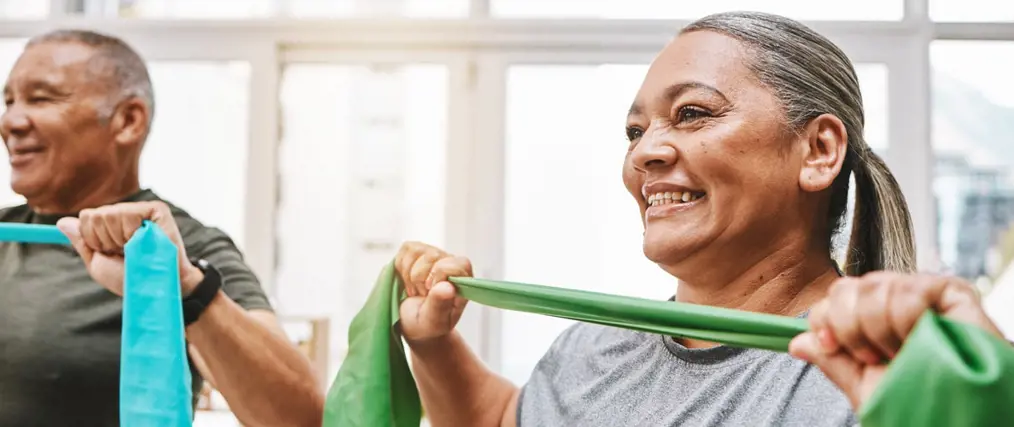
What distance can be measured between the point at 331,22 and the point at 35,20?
45.5 inches

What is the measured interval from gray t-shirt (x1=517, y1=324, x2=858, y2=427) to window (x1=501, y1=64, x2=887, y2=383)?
2088 millimetres

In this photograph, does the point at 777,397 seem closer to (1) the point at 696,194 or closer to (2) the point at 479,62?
(1) the point at 696,194

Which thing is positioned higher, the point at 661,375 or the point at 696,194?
the point at 696,194

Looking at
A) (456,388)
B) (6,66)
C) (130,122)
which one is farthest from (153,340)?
(6,66)

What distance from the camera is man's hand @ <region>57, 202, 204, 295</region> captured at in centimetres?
131

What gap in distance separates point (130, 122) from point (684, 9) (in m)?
2.32

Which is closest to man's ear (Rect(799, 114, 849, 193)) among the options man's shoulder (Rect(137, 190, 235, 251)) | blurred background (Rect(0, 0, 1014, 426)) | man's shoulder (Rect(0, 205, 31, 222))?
man's shoulder (Rect(137, 190, 235, 251))

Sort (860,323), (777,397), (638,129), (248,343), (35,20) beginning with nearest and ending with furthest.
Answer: (860,323) < (777,397) < (638,129) < (248,343) < (35,20)

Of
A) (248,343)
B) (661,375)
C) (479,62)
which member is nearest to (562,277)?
(479,62)

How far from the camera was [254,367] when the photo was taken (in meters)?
1.39

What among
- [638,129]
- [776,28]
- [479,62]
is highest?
[479,62]

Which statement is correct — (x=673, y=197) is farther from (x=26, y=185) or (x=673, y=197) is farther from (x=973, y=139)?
(x=973, y=139)

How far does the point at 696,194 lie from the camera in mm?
1121

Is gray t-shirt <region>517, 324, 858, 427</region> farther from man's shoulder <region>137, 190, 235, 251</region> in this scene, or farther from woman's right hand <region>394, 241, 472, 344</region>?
man's shoulder <region>137, 190, 235, 251</region>
